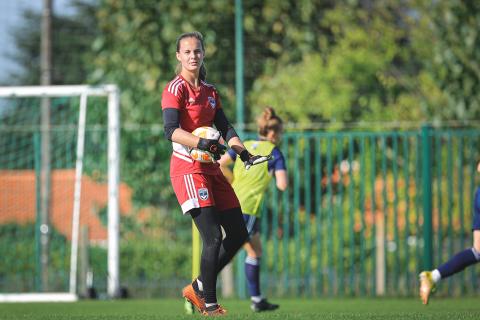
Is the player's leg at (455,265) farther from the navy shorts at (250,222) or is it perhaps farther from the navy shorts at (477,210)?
the navy shorts at (250,222)

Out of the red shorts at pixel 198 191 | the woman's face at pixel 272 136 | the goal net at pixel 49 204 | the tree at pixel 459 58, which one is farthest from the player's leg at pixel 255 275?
the tree at pixel 459 58

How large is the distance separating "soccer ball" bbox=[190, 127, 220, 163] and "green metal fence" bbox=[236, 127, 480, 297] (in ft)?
18.5

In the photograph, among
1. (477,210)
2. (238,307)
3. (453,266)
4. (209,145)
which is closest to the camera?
(209,145)

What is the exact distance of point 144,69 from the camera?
14195 millimetres

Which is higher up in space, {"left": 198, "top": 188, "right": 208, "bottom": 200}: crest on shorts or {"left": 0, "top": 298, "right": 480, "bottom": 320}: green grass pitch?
{"left": 198, "top": 188, "right": 208, "bottom": 200}: crest on shorts

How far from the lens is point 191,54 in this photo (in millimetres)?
6469

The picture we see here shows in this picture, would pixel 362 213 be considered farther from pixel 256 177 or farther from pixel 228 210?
pixel 228 210

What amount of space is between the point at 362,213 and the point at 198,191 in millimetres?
5881

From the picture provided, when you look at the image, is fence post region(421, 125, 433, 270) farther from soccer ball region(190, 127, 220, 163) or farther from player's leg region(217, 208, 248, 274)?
soccer ball region(190, 127, 220, 163)

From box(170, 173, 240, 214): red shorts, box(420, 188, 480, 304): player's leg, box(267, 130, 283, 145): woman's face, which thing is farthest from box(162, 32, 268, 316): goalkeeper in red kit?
box(420, 188, 480, 304): player's leg

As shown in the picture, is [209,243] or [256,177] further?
[256,177]

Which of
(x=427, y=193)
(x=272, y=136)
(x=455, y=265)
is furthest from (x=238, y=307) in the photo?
(x=427, y=193)

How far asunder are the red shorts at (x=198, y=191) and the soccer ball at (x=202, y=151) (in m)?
0.11

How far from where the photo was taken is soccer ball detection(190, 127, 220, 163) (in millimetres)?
6320
